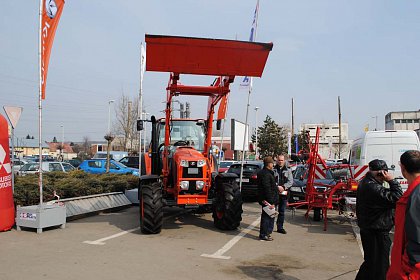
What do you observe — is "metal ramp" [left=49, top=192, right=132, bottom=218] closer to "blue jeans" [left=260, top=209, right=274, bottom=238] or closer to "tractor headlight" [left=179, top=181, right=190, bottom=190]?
"tractor headlight" [left=179, top=181, right=190, bottom=190]

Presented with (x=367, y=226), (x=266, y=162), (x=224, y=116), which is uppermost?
(x=224, y=116)

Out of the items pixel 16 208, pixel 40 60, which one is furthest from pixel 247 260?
pixel 40 60

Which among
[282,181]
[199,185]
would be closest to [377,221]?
[199,185]

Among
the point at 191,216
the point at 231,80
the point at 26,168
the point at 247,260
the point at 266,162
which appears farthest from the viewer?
A: the point at 26,168

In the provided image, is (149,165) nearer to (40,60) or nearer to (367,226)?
(40,60)

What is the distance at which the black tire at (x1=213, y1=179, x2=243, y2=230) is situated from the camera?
8633 millimetres

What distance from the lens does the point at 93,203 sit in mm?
11203

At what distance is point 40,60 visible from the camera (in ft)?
28.6

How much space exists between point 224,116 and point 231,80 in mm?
3772

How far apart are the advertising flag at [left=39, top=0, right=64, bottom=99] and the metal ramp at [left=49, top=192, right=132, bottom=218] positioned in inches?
119

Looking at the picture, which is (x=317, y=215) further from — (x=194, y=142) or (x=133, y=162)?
(x=133, y=162)

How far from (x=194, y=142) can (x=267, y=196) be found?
300cm

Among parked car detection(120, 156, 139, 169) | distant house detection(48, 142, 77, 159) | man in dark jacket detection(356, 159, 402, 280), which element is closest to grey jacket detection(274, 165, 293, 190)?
man in dark jacket detection(356, 159, 402, 280)

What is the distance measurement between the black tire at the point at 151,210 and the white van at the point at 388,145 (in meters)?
6.39
